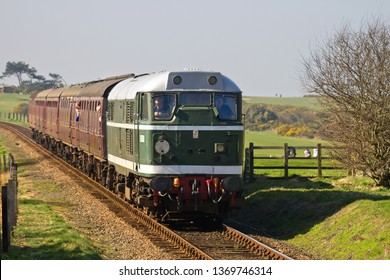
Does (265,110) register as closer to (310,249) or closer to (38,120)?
(38,120)

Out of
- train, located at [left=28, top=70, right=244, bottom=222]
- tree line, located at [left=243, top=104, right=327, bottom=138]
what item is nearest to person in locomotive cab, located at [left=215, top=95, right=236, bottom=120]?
train, located at [left=28, top=70, right=244, bottom=222]

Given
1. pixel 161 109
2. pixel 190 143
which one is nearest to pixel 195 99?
pixel 161 109

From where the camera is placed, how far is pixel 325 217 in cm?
1991

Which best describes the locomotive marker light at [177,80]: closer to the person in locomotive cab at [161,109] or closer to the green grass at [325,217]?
the person in locomotive cab at [161,109]

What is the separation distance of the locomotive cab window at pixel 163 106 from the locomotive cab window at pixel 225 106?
1.05 metres

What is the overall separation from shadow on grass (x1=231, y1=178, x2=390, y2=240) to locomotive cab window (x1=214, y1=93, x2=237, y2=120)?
286 cm

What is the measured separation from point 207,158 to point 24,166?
22.0 m

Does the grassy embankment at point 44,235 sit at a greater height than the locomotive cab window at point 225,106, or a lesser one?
lesser

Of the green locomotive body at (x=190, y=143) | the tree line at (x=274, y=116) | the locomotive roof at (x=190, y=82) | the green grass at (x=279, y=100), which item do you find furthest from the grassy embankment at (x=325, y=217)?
the green grass at (x=279, y=100)

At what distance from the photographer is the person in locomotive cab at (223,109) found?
19.6m

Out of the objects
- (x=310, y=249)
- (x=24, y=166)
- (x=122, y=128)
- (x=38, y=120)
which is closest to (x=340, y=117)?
(x=122, y=128)

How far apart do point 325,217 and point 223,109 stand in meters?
3.60

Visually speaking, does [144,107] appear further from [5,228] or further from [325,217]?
[5,228]

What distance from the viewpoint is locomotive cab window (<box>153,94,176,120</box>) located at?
63.8 feet
